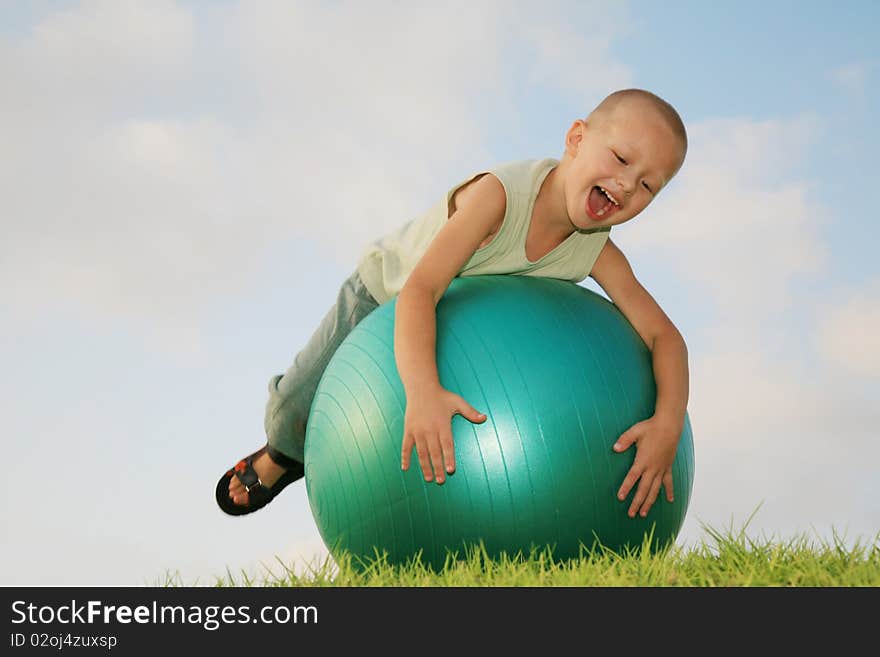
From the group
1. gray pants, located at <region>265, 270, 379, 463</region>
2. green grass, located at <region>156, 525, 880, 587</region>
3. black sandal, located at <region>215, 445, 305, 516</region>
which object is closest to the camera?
green grass, located at <region>156, 525, 880, 587</region>

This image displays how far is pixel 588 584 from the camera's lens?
3.30 m

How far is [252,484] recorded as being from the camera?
5641 millimetres

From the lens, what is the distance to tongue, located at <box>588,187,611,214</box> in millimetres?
4090

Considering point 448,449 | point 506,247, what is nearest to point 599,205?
point 506,247

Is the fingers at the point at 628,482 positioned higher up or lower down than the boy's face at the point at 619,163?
lower down

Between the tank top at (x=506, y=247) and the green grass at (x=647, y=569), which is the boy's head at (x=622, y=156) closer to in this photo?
the tank top at (x=506, y=247)

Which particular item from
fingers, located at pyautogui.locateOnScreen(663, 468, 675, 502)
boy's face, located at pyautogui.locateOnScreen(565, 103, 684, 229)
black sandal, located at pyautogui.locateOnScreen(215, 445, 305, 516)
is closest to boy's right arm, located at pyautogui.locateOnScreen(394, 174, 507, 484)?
boy's face, located at pyautogui.locateOnScreen(565, 103, 684, 229)

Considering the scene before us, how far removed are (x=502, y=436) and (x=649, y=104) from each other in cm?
147

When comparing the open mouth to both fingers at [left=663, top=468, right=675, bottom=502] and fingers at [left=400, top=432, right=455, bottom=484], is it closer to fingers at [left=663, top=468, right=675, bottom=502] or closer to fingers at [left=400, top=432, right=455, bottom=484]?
fingers at [left=663, top=468, right=675, bottom=502]

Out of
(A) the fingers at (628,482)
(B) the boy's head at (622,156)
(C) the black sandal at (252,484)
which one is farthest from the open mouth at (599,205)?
(C) the black sandal at (252,484)

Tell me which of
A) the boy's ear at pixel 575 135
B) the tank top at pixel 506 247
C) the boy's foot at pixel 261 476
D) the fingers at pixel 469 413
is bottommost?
the fingers at pixel 469 413

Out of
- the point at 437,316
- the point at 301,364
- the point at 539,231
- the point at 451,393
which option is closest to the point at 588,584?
the point at 451,393

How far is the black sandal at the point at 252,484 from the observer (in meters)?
5.52
